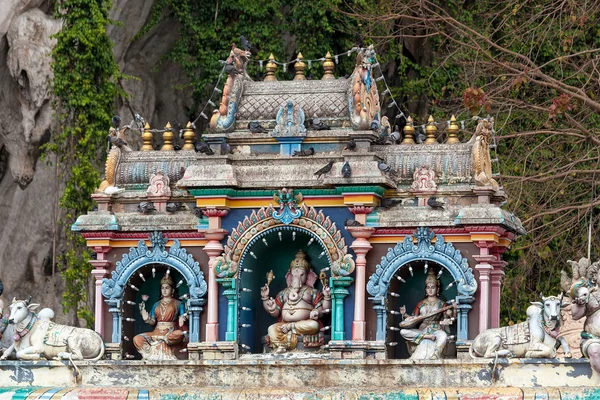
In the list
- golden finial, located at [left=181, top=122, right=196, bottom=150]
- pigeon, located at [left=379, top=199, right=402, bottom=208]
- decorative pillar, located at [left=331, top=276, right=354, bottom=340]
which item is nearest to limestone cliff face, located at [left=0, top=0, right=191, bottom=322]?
golden finial, located at [left=181, top=122, right=196, bottom=150]

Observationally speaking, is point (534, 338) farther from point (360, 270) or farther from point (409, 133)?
point (409, 133)

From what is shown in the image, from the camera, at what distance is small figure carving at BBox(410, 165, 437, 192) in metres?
19.8

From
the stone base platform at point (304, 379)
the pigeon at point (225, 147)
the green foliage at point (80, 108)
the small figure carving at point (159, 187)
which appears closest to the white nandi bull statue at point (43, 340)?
the stone base platform at point (304, 379)

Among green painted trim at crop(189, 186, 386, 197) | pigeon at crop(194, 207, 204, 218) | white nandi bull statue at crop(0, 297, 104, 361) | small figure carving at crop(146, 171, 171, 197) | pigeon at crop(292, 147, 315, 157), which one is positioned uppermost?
pigeon at crop(292, 147, 315, 157)

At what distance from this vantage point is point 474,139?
20.1 meters

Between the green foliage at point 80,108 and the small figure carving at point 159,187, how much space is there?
282 inches

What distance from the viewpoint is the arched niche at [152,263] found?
2030 centimetres

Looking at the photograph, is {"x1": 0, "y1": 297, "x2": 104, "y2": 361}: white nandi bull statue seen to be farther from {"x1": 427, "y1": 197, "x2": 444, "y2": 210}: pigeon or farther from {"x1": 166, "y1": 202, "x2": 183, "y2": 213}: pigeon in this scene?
{"x1": 427, "y1": 197, "x2": 444, "y2": 210}: pigeon

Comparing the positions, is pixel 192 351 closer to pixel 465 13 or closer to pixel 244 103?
pixel 244 103

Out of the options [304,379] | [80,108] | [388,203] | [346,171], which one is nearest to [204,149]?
[346,171]

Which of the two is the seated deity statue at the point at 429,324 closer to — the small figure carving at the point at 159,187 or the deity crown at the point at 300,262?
the deity crown at the point at 300,262

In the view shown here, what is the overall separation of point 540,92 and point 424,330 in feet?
33.3

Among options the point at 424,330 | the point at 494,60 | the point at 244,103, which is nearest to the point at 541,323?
the point at 424,330

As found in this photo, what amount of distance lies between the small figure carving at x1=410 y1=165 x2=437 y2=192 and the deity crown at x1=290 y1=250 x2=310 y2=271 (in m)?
1.58
